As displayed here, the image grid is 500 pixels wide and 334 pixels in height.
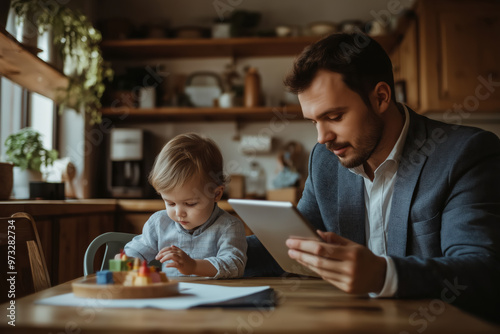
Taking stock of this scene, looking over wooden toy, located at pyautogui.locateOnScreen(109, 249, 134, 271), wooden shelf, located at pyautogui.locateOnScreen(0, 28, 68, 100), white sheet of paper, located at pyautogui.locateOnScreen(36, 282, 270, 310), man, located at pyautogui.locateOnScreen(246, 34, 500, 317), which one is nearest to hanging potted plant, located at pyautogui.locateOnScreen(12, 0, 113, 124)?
wooden shelf, located at pyautogui.locateOnScreen(0, 28, 68, 100)

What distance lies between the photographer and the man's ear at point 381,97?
54.4 inches

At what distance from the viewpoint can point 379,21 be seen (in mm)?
3779

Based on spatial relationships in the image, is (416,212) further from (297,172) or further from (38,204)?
(297,172)

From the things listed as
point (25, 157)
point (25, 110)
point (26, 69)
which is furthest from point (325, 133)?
point (25, 110)

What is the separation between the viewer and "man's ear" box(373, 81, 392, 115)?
138cm

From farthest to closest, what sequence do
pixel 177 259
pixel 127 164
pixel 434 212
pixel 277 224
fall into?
pixel 127 164 < pixel 434 212 < pixel 177 259 < pixel 277 224

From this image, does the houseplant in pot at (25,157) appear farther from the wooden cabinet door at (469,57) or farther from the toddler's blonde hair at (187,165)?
the wooden cabinet door at (469,57)

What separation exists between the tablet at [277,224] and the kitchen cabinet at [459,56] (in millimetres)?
2388

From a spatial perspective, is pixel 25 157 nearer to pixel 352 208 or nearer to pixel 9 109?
pixel 9 109

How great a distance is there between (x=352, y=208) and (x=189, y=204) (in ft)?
1.46

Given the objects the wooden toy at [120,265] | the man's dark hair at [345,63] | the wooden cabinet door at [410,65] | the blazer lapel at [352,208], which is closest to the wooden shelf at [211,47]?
the wooden cabinet door at [410,65]

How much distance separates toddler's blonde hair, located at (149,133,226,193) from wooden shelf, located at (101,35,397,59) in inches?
91.2

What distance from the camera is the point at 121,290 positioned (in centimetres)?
85

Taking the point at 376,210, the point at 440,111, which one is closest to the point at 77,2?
the point at 440,111
